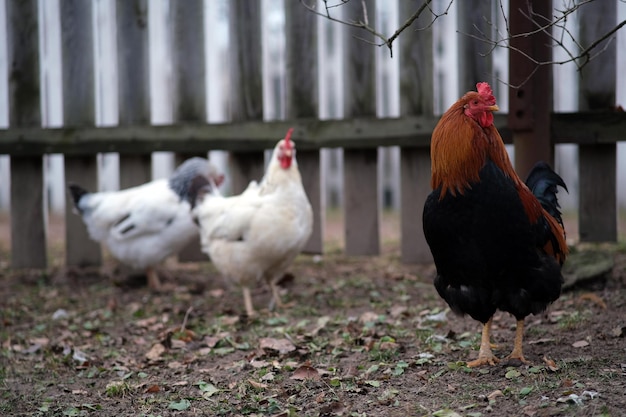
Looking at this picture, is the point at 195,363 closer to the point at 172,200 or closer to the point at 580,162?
the point at 172,200

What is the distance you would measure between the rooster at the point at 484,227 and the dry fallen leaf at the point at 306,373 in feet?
2.56

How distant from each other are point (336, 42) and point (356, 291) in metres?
10.2

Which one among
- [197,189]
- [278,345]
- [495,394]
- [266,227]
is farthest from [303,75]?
[495,394]

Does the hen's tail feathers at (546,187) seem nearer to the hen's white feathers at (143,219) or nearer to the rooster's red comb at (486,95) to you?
the rooster's red comb at (486,95)

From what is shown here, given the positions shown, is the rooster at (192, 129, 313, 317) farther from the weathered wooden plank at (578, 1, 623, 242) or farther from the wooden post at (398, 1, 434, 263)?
the weathered wooden plank at (578, 1, 623, 242)

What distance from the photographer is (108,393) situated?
353cm

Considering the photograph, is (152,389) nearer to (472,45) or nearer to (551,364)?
(551,364)

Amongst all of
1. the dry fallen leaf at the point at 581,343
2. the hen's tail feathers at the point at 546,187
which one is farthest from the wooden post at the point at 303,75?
the dry fallen leaf at the point at 581,343

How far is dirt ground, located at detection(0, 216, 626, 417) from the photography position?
3.15 m

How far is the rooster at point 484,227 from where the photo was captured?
334 centimetres

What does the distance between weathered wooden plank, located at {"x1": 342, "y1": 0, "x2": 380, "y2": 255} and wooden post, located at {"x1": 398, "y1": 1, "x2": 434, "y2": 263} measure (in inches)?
9.3

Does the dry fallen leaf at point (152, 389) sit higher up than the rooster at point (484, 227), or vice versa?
the rooster at point (484, 227)

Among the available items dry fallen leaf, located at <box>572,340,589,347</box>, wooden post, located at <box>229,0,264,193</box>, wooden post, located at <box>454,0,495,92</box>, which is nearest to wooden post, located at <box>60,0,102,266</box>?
wooden post, located at <box>229,0,264,193</box>

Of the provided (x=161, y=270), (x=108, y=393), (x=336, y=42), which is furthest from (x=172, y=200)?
(x=336, y=42)
